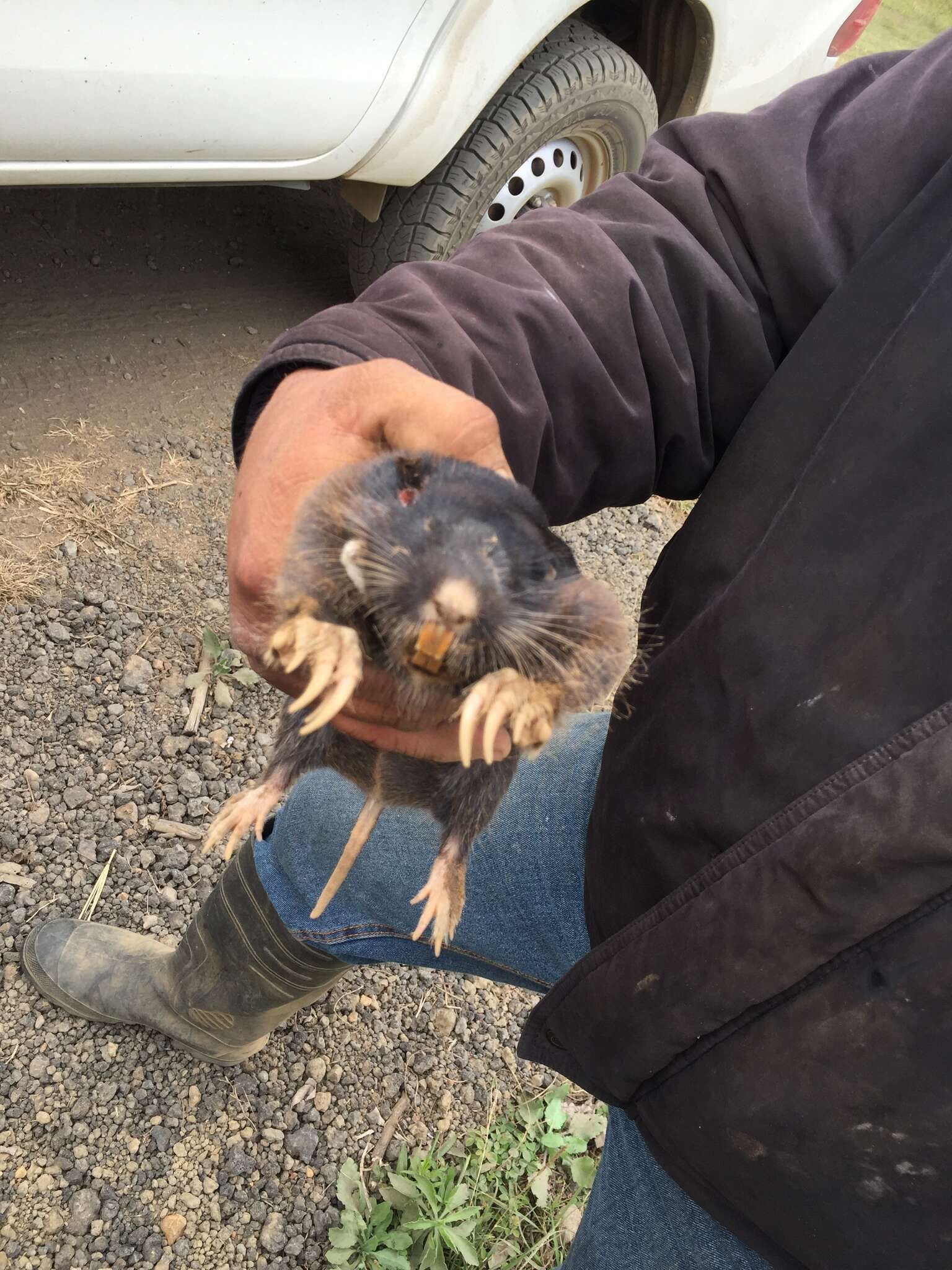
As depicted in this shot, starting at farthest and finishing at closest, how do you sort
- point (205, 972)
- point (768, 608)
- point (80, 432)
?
point (80, 432)
point (205, 972)
point (768, 608)

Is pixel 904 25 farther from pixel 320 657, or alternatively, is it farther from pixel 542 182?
pixel 320 657

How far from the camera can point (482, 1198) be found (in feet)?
8.69

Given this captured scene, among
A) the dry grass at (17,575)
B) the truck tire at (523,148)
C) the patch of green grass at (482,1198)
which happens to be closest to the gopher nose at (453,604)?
the patch of green grass at (482,1198)

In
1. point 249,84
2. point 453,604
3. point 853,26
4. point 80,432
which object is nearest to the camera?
point 453,604

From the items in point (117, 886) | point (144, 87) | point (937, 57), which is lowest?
point (117, 886)

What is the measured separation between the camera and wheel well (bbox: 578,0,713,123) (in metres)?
4.41

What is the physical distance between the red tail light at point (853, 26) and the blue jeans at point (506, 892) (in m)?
4.35

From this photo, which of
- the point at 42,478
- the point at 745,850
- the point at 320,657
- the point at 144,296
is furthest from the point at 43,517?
the point at 745,850

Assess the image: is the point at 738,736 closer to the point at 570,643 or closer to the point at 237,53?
the point at 570,643

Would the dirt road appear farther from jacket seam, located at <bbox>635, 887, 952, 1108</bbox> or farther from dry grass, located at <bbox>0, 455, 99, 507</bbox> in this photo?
jacket seam, located at <bbox>635, 887, 952, 1108</bbox>

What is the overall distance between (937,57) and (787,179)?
1.13ft

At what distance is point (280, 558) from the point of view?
1499mm

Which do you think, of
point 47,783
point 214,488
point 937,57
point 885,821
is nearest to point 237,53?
point 214,488

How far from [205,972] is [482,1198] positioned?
1.07 meters
